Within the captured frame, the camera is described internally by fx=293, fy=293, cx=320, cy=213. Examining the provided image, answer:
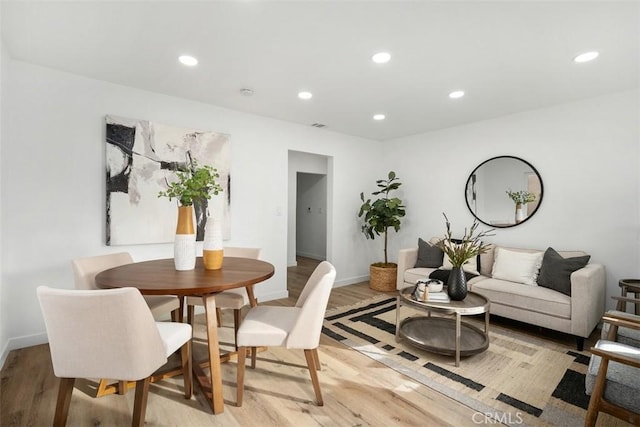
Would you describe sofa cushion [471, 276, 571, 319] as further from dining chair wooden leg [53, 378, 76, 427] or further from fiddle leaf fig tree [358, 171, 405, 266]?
dining chair wooden leg [53, 378, 76, 427]

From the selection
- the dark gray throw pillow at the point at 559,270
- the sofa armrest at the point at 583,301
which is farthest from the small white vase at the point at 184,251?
the dark gray throw pillow at the point at 559,270

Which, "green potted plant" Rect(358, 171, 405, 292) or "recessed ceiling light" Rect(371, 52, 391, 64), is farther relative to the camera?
"green potted plant" Rect(358, 171, 405, 292)

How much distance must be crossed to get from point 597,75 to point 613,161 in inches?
39.1

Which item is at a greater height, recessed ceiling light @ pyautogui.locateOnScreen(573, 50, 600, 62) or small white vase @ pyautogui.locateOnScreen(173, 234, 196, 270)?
recessed ceiling light @ pyautogui.locateOnScreen(573, 50, 600, 62)

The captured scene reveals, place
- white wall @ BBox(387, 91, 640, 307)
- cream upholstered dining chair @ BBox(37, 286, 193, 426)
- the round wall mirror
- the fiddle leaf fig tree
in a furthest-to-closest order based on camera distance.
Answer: the fiddle leaf fig tree
the round wall mirror
white wall @ BBox(387, 91, 640, 307)
cream upholstered dining chair @ BBox(37, 286, 193, 426)

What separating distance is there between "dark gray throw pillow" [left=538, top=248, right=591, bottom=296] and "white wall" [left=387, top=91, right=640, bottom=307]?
1.37 feet

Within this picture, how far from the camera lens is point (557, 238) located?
11.3ft

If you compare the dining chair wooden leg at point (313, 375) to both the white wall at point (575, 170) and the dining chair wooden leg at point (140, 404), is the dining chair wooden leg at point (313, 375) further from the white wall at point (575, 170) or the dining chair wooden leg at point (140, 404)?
the white wall at point (575, 170)

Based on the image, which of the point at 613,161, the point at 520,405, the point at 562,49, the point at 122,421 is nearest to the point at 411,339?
the point at 520,405

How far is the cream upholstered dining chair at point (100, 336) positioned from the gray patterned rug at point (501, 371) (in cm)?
176

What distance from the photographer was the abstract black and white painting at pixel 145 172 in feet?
9.39

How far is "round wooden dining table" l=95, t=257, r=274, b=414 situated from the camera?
1.59 meters

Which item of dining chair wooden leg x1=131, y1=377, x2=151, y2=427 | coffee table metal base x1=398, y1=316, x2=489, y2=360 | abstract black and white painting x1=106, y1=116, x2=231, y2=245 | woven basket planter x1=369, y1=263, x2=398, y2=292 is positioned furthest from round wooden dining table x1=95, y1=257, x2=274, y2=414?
woven basket planter x1=369, y1=263, x2=398, y2=292

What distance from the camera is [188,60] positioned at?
8.02 ft
